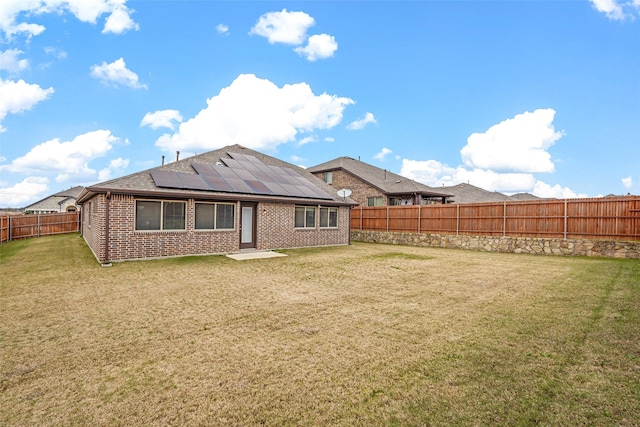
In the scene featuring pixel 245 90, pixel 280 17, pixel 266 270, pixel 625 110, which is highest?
pixel 280 17

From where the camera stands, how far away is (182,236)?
38.9ft

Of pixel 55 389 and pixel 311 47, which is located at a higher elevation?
pixel 311 47

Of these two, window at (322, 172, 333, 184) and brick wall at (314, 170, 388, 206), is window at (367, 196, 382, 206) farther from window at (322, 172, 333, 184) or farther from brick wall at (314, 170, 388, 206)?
window at (322, 172, 333, 184)

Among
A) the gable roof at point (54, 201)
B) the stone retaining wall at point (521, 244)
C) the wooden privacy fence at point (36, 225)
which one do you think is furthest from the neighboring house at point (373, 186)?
the gable roof at point (54, 201)

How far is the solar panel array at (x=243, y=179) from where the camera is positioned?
12.5 metres

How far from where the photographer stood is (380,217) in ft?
68.7

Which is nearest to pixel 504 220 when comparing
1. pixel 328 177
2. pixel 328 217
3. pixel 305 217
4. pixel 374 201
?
pixel 328 217

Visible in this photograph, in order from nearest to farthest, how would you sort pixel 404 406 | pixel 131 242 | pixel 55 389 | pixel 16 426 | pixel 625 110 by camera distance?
pixel 16 426
pixel 404 406
pixel 55 389
pixel 131 242
pixel 625 110

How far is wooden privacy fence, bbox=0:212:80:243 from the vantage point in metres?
18.3

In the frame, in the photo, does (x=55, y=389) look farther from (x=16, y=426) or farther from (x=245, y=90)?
(x=245, y=90)

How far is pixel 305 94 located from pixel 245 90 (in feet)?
15.5

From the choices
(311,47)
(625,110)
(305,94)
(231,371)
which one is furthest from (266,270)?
(625,110)

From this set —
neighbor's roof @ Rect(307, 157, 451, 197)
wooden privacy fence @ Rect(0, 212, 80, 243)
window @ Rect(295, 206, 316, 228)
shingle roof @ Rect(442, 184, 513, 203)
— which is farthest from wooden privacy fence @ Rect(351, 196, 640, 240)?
wooden privacy fence @ Rect(0, 212, 80, 243)

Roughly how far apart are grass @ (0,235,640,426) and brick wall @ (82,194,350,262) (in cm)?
303
